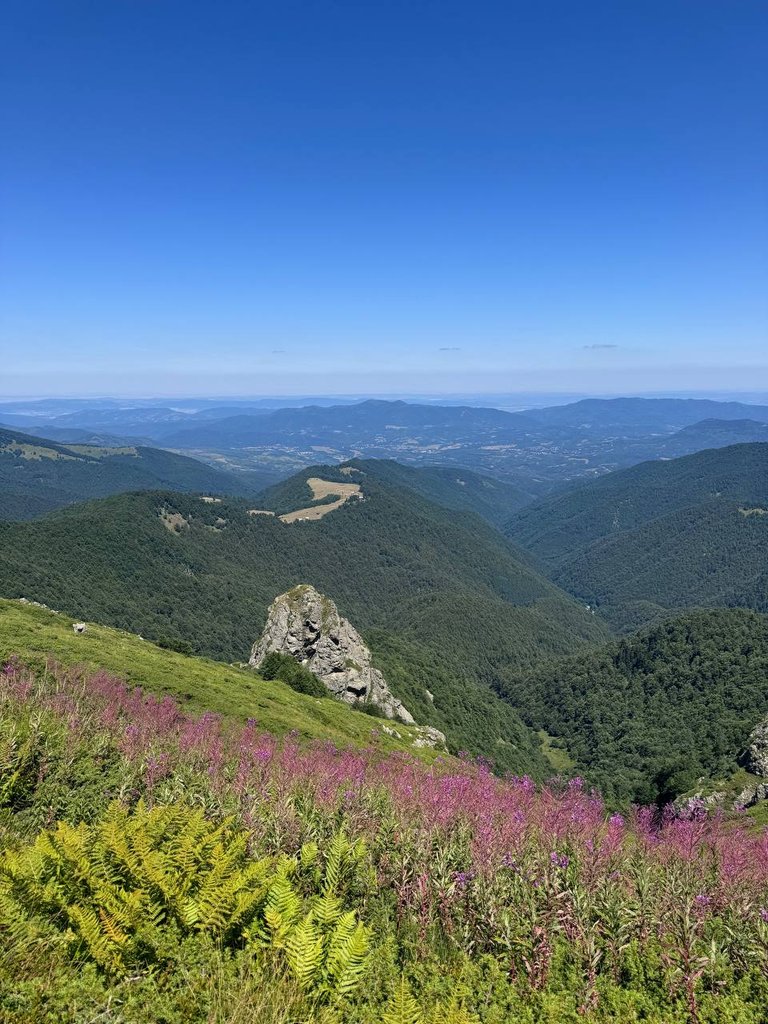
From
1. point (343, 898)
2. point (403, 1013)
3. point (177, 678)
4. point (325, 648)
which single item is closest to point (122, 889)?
point (343, 898)

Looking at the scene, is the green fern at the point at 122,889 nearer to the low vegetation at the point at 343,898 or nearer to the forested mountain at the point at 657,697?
the low vegetation at the point at 343,898

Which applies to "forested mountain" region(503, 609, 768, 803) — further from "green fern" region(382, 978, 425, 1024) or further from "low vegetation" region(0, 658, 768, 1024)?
"green fern" region(382, 978, 425, 1024)

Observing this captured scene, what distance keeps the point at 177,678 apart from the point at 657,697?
146 m

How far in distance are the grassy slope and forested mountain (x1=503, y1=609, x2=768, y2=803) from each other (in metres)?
68.5

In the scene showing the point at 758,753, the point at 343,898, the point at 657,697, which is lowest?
the point at 657,697

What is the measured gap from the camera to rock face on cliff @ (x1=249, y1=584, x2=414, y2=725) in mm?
84125

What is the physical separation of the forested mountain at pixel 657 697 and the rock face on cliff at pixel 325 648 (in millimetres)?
49909

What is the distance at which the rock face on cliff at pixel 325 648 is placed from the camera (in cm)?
8412

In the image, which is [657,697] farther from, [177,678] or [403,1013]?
[403,1013]

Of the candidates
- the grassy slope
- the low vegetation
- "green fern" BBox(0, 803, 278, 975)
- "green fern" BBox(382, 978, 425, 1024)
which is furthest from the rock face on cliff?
"green fern" BBox(382, 978, 425, 1024)

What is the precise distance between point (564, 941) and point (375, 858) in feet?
14.5

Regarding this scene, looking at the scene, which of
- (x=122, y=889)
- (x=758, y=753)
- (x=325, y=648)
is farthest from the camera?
(x=325, y=648)

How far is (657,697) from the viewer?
145875mm

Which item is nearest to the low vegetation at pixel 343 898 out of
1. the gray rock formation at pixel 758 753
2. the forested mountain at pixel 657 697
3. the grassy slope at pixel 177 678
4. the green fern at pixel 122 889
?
the green fern at pixel 122 889
